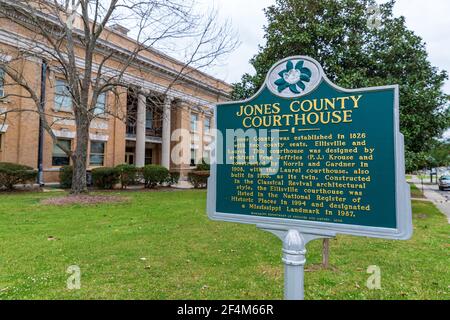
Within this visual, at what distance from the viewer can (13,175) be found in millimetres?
16594

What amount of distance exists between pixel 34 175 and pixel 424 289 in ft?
61.1

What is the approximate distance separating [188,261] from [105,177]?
15.8 m

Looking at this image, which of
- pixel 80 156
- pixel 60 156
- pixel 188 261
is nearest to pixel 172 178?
pixel 60 156

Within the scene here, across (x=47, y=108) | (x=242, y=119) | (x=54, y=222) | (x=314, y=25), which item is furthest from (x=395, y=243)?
(x=47, y=108)

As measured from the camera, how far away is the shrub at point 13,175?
53.6ft

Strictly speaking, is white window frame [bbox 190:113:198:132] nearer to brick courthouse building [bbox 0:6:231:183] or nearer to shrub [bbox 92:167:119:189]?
brick courthouse building [bbox 0:6:231:183]

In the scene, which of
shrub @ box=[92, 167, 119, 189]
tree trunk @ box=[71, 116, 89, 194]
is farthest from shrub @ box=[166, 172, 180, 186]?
tree trunk @ box=[71, 116, 89, 194]

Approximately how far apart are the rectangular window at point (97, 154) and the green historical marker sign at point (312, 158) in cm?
2320

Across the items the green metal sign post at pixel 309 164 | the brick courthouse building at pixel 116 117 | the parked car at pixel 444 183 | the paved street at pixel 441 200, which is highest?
the brick courthouse building at pixel 116 117

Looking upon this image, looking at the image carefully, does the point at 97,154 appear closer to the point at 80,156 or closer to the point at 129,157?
the point at 129,157

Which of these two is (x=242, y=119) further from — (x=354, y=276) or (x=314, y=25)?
(x=314, y=25)

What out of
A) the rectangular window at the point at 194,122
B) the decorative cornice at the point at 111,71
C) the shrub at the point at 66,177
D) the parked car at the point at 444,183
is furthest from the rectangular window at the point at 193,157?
the parked car at the point at 444,183

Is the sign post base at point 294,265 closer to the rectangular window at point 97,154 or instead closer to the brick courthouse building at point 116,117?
the brick courthouse building at point 116,117

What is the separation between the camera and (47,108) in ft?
69.8
